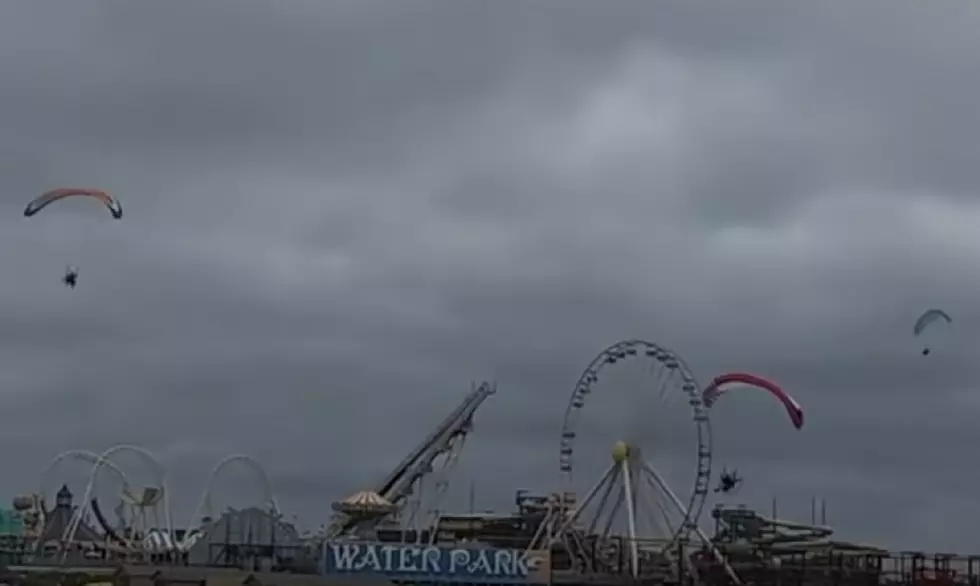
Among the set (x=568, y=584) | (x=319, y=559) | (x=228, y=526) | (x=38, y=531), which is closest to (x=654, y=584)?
(x=568, y=584)

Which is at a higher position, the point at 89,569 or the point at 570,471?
the point at 570,471

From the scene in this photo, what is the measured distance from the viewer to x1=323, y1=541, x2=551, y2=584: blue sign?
3740 inches

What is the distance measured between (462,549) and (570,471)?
10020mm

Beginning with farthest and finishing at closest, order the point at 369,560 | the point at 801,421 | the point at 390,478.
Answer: the point at 390,478, the point at 369,560, the point at 801,421

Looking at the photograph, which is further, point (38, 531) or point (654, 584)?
point (38, 531)

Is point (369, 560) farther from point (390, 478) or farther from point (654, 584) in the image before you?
point (390, 478)

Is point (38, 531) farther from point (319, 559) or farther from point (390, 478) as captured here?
point (319, 559)

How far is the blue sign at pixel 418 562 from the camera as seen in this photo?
95.0m

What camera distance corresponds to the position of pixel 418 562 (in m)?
95.2

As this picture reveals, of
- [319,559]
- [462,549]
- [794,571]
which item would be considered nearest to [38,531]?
[319,559]

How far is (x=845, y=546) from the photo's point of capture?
11775 centimetres

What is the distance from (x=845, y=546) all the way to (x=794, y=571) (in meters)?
14.3

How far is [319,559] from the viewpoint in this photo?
335 feet

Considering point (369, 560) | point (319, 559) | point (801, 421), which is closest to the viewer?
point (801, 421)
